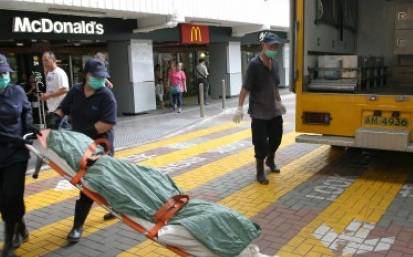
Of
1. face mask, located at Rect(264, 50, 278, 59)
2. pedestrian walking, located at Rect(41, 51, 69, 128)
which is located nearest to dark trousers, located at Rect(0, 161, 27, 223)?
face mask, located at Rect(264, 50, 278, 59)

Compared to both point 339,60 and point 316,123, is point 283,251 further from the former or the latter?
point 339,60

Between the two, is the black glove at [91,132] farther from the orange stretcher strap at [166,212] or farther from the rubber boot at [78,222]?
the orange stretcher strap at [166,212]

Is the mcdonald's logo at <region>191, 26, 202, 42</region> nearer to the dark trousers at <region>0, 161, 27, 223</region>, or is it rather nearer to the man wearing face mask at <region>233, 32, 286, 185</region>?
the man wearing face mask at <region>233, 32, 286, 185</region>

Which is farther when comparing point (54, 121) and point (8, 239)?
point (54, 121)

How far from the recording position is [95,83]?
4.44 m

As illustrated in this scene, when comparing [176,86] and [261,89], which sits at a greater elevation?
[261,89]

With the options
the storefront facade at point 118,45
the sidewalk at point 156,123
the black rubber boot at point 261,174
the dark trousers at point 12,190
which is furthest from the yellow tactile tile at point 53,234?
the storefront facade at point 118,45

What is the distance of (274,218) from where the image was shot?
5.12 metres

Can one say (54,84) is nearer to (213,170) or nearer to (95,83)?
(213,170)

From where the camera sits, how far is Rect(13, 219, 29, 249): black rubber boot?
14.6 ft

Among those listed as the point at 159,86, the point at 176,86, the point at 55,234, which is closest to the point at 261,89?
the point at 55,234

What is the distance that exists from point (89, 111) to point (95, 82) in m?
0.30

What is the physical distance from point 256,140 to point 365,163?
2.16 metres

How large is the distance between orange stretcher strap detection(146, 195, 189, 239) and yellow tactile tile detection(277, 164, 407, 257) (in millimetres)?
1348
